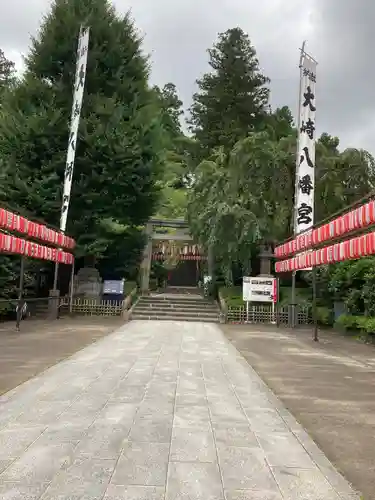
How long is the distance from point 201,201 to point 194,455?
1879cm

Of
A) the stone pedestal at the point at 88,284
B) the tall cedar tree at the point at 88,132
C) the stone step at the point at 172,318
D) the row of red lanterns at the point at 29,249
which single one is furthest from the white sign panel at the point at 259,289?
the row of red lanterns at the point at 29,249

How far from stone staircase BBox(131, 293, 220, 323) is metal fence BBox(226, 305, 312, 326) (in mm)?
822

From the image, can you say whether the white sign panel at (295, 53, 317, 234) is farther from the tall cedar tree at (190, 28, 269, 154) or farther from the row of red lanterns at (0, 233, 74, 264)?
the tall cedar tree at (190, 28, 269, 154)

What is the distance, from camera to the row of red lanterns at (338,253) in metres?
10.1

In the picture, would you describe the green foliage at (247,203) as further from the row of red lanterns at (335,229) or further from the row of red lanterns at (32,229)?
the row of red lanterns at (32,229)

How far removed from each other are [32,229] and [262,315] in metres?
10.2

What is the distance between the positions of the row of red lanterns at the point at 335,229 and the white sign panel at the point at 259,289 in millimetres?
1650

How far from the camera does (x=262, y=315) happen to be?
19.7 m

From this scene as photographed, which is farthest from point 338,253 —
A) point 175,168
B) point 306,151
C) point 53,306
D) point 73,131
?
point 175,168

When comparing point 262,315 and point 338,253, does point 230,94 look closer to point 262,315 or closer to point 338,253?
point 262,315

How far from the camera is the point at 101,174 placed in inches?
805

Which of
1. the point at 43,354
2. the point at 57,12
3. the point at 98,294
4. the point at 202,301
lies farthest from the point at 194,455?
the point at 57,12

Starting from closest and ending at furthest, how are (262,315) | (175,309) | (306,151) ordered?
(306,151), (262,315), (175,309)

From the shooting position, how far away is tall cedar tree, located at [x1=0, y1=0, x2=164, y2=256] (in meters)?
20.1
